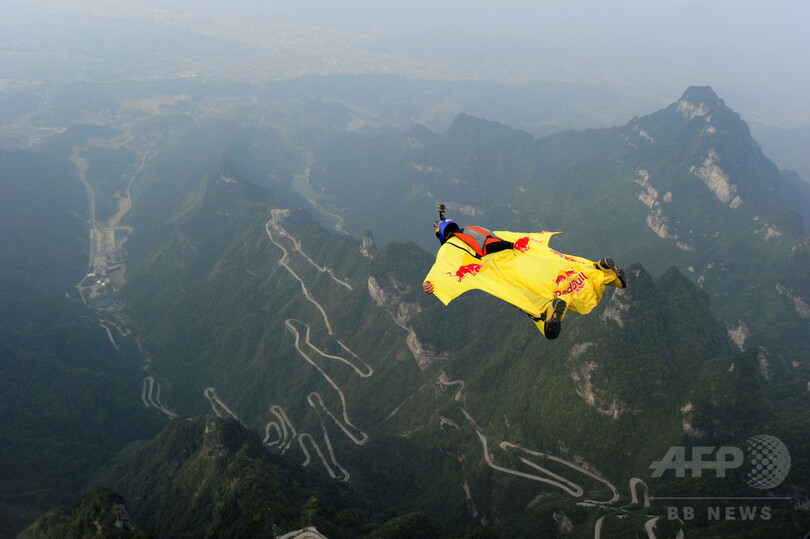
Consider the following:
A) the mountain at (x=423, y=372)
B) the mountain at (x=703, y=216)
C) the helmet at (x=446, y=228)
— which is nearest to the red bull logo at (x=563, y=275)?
the helmet at (x=446, y=228)

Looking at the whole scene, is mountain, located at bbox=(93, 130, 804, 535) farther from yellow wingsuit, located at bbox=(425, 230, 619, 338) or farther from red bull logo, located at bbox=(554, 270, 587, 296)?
red bull logo, located at bbox=(554, 270, 587, 296)

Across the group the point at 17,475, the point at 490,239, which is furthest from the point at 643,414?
the point at 17,475

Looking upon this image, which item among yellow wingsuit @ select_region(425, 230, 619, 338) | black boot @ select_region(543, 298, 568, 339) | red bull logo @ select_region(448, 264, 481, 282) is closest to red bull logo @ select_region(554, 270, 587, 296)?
yellow wingsuit @ select_region(425, 230, 619, 338)

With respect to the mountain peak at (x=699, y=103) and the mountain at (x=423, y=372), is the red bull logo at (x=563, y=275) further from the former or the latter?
the mountain peak at (x=699, y=103)

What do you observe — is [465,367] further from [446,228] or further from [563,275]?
[563,275]

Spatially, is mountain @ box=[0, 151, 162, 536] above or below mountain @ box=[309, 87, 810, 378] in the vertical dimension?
below

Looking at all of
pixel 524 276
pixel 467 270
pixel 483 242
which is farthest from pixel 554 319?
pixel 483 242

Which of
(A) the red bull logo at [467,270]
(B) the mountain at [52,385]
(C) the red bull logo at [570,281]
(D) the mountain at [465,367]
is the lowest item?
(B) the mountain at [52,385]
